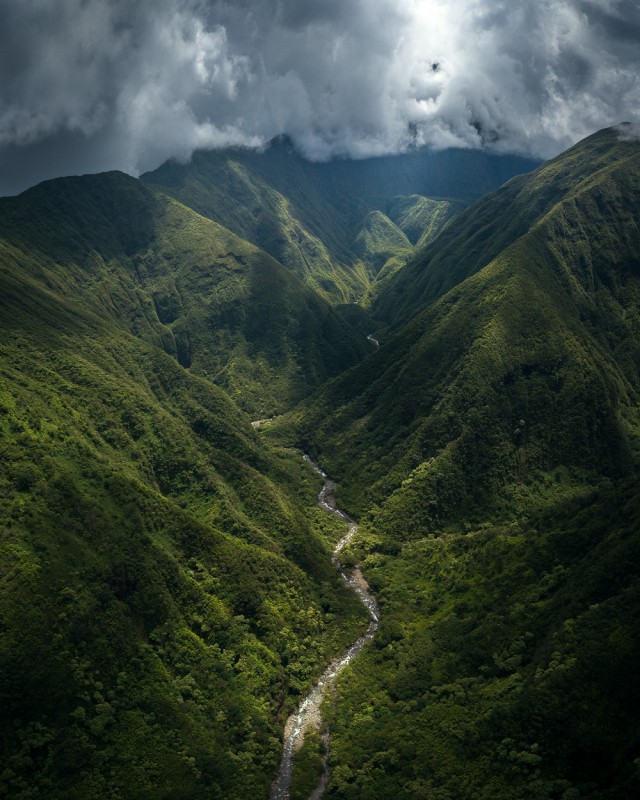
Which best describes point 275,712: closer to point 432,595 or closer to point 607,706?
point 432,595

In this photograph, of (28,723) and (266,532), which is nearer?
(28,723)

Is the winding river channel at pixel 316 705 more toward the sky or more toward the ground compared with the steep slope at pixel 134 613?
more toward the ground

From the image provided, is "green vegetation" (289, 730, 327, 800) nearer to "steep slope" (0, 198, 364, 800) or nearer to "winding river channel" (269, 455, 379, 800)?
"winding river channel" (269, 455, 379, 800)

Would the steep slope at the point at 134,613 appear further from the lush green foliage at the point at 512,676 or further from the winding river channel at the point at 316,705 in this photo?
the lush green foliage at the point at 512,676

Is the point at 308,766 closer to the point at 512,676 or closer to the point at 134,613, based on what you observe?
the point at 512,676

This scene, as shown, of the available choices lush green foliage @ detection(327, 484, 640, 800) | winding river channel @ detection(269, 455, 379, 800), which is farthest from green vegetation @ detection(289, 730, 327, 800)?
lush green foliage @ detection(327, 484, 640, 800)

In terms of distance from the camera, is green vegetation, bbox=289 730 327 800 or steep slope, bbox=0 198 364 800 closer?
steep slope, bbox=0 198 364 800

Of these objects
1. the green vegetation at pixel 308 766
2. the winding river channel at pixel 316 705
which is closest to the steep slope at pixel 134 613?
the winding river channel at pixel 316 705

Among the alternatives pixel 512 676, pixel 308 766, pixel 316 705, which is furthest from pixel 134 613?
pixel 512 676

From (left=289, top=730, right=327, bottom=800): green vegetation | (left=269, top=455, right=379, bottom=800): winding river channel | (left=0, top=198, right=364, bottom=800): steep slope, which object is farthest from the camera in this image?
(left=269, top=455, right=379, bottom=800): winding river channel

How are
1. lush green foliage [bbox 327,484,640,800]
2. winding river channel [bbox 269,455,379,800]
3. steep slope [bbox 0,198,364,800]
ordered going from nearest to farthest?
lush green foliage [bbox 327,484,640,800]
steep slope [bbox 0,198,364,800]
winding river channel [bbox 269,455,379,800]

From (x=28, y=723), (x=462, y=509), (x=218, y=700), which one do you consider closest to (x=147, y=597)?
(x=218, y=700)
